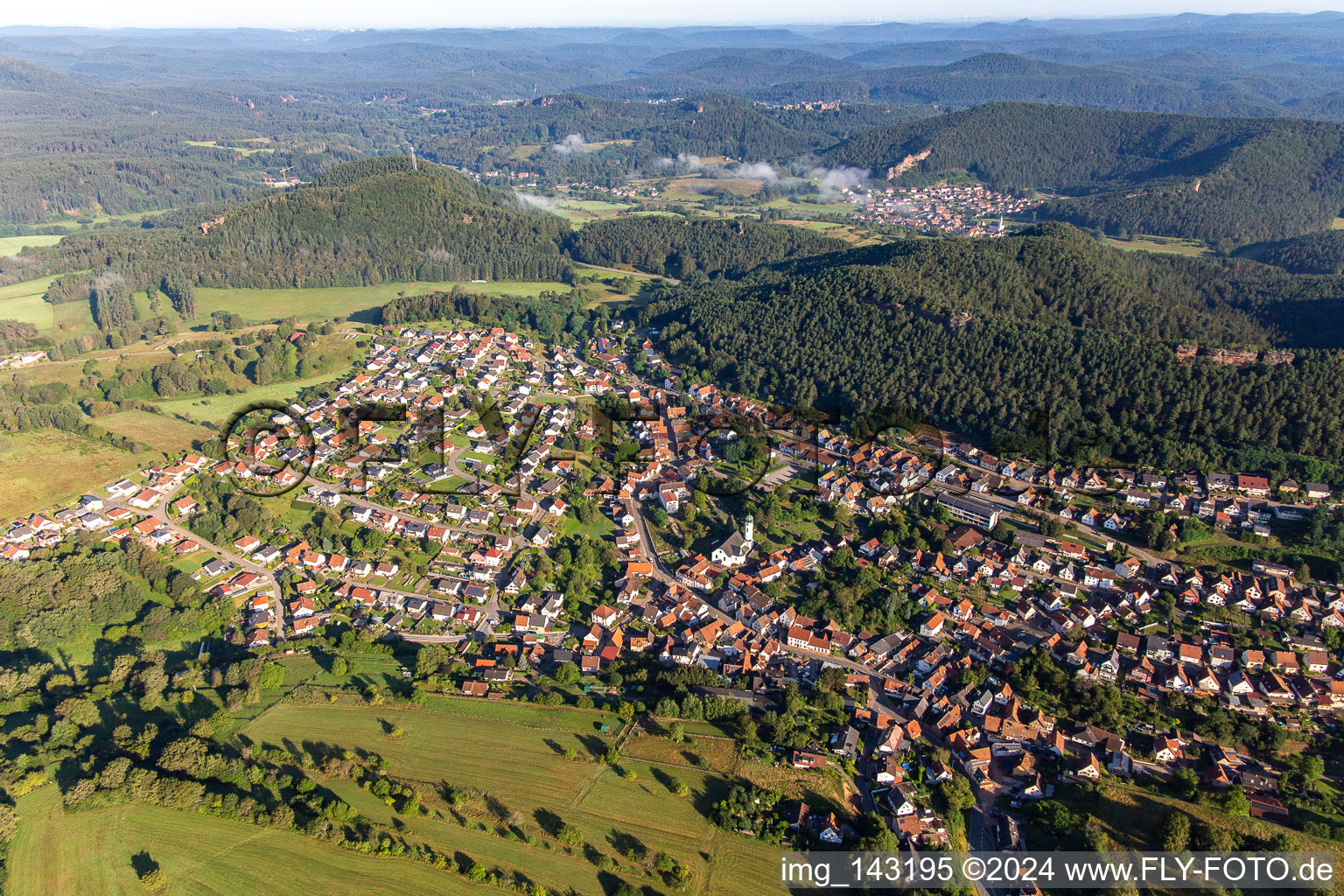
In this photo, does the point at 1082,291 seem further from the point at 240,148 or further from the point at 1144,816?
the point at 240,148

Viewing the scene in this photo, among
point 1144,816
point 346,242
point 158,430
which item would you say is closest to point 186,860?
point 1144,816

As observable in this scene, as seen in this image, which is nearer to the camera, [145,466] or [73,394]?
[145,466]

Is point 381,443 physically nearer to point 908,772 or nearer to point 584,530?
point 584,530

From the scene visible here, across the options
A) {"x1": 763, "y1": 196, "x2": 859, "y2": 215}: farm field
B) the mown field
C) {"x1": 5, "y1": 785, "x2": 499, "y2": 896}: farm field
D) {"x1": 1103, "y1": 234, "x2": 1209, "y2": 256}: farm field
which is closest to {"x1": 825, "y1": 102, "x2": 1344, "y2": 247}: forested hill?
{"x1": 1103, "y1": 234, "x2": 1209, "y2": 256}: farm field

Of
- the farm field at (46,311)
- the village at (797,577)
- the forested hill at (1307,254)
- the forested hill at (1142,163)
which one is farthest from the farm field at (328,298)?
the forested hill at (1142,163)

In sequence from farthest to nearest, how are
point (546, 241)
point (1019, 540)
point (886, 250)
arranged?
point (546, 241) < point (886, 250) < point (1019, 540)

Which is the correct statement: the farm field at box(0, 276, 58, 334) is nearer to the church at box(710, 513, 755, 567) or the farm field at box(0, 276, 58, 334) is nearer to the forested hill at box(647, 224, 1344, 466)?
the forested hill at box(647, 224, 1344, 466)

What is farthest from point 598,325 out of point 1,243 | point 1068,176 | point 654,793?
point 1068,176

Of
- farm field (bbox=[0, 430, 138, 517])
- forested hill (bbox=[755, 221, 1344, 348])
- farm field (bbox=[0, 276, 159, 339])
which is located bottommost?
farm field (bbox=[0, 430, 138, 517])
